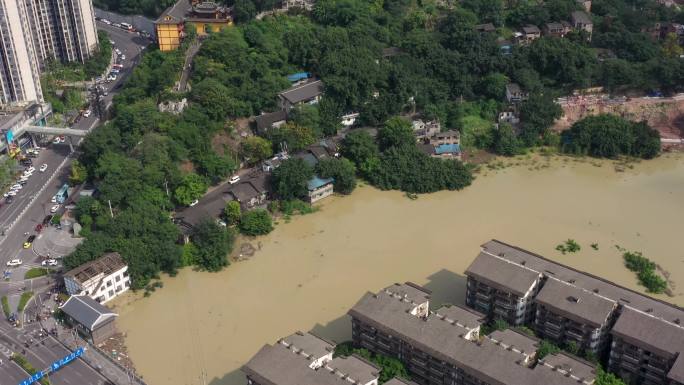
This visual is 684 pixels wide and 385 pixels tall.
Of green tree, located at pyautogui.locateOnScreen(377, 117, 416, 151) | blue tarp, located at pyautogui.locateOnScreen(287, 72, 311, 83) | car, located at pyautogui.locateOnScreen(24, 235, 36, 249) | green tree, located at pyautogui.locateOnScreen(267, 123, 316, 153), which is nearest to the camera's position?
car, located at pyautogui.locateOnScreen(24, 235, 36, 249)

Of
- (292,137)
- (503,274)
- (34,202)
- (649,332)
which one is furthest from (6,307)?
(649,332)

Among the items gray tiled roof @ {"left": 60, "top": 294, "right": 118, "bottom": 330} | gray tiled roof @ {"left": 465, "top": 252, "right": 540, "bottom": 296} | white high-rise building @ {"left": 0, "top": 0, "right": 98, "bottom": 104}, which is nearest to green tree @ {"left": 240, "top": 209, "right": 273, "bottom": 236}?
gray tiled roof @ {"left": 60, "top": 294, "right": 118, "bottom": 330}

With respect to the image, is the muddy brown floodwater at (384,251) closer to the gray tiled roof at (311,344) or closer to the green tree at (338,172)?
the green tree at (338,172)

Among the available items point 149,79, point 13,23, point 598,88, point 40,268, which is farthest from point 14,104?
point 598,88

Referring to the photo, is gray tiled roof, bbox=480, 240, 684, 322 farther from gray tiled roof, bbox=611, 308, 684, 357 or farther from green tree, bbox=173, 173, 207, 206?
green tree, bbox=173, 173, 207, 206

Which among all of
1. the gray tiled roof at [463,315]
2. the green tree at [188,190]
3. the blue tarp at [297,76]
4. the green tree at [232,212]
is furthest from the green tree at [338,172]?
the gray tiled roof at [463,315]
